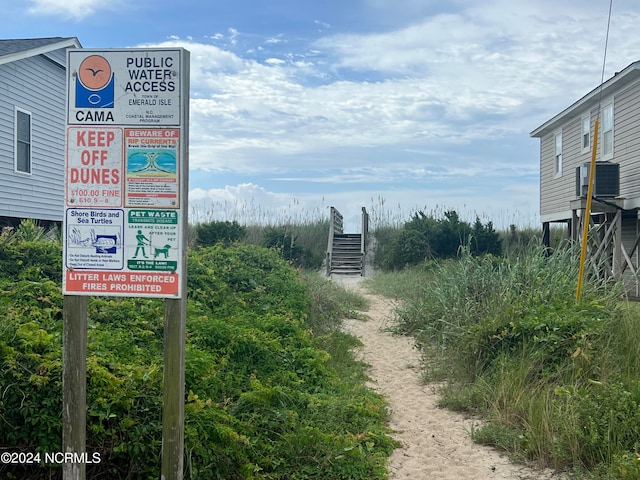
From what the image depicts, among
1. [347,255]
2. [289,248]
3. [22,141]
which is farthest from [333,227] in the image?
[22,141]

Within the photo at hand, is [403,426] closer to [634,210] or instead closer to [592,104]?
[634,210]

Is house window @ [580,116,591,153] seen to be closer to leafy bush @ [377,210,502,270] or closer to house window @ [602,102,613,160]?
house window @ [602,102,613,160]

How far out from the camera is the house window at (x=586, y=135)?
18250 mm

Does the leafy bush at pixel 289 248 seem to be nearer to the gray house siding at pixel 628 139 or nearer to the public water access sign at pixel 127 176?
the gray house siding at pixel 628 139

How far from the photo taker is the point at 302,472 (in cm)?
467

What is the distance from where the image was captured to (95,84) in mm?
3680

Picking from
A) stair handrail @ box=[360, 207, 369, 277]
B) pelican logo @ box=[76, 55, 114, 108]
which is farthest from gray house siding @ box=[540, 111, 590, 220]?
pelican logo @ box=[76, 55, 114, 108]

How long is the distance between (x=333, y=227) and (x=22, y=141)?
14259mm

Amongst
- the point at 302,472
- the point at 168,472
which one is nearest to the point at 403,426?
the point at 302,472

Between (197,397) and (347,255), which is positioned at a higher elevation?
(347,255)

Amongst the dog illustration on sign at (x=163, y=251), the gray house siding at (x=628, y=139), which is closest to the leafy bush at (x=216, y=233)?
the gray house siding at (x=628, y=139)

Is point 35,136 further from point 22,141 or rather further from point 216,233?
point 216,233

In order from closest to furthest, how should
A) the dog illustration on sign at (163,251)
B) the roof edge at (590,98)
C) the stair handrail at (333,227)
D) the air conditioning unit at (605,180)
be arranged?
the dog illustration on sign at (163,251) → the roof edge at (590,98) → the air conditioning unit at (605,180) → the stair handrail at (333,227)

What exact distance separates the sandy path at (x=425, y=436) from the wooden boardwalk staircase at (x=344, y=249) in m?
15.3
